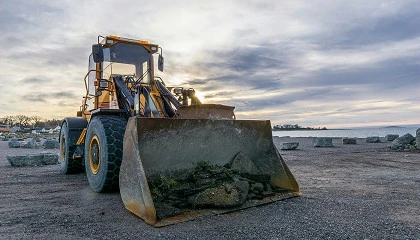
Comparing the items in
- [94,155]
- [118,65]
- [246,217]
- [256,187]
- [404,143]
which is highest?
[118,65]

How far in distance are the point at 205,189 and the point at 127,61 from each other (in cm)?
413

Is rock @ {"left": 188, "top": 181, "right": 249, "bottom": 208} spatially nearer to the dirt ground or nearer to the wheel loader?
the wheel loader

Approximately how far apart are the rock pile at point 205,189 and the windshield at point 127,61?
3257 mm

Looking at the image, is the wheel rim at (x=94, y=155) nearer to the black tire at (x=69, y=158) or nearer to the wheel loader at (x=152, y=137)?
the wheel loader at (x=152, y=137)

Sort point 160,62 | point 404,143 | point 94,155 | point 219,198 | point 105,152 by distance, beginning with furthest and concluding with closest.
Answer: point 404,143 < point 160,62 < point 94,155 < point 105,152 < point 219,198

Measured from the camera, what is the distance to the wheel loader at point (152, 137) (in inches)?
173

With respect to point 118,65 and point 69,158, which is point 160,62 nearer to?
point 118,65

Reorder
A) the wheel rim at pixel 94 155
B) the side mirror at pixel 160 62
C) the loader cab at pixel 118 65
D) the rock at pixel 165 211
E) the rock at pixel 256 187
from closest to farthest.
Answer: the rock at pixel 165 211 < the rock at pixel 256 187 < the wheel rim at pixel 94 155 < the loader cab at pixel 118 65 < the side mirror at pixel 160 62

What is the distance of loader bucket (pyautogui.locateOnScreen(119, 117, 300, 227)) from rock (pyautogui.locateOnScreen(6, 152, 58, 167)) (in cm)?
795

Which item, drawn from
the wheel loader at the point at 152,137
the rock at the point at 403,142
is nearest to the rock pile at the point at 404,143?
the rock at the point at 403,142

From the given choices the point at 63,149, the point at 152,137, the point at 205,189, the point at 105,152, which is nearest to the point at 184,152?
the point at 152,137

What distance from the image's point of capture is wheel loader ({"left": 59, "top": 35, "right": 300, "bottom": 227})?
4.40 metres

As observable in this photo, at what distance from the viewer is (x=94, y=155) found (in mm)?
5922

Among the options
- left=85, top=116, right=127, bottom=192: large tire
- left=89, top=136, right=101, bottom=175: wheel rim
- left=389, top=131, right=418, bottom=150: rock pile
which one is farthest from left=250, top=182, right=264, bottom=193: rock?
left=389, top=131, right=418, bottom=150: rock pile
